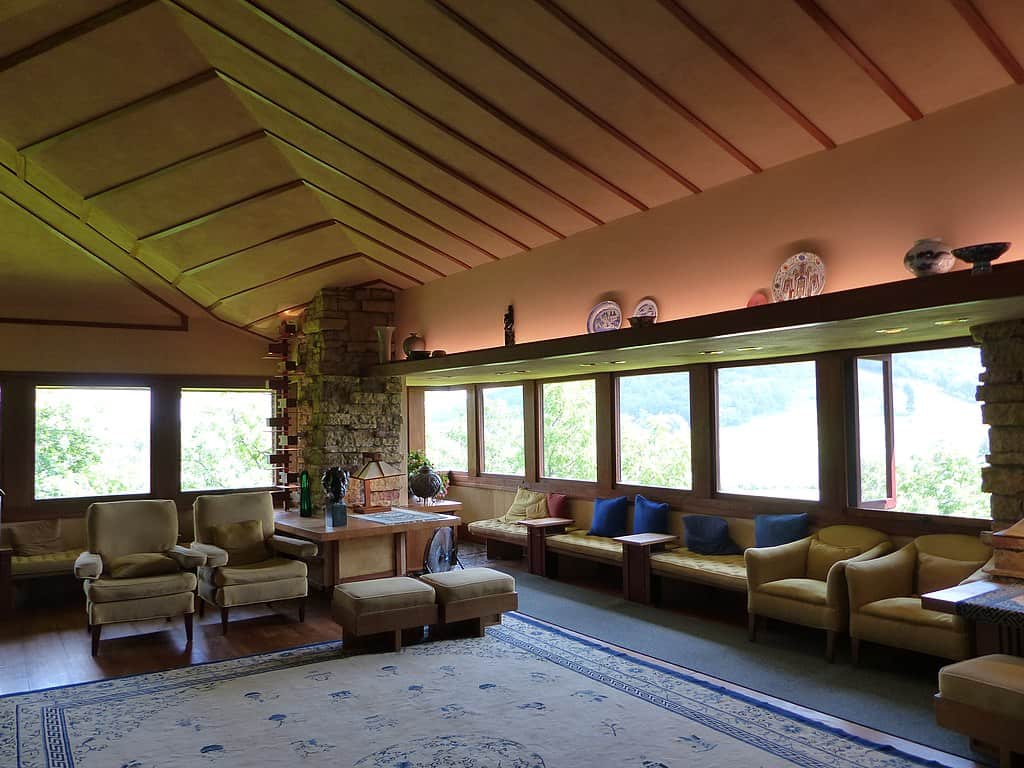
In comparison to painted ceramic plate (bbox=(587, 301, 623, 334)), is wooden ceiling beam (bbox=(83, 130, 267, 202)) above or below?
above

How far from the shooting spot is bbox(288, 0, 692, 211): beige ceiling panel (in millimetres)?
4031

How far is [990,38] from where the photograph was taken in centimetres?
344

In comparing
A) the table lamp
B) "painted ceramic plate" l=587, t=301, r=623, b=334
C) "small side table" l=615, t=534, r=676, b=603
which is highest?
"painted ceramic plate" l=587, t=301, r=623, b=334

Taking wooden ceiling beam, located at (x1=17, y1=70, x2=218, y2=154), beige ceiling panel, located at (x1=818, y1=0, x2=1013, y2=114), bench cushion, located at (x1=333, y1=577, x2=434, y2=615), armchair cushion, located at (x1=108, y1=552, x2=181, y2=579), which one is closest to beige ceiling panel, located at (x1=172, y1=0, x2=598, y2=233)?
wooden ceiling beam, located at (x1=17, y1=70, x2=218, y2=154)

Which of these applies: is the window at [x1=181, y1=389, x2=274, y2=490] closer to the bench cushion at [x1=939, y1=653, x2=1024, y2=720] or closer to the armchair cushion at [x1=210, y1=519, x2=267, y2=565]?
the armchair cushion at [x1=210, y1=519, x2=267, y2=565]

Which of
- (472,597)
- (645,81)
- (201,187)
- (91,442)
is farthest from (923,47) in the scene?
(91,442)

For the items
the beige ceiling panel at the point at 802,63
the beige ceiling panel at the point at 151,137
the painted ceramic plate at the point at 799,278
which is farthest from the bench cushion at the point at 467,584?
the beige ceiling panel at the point at 802,63

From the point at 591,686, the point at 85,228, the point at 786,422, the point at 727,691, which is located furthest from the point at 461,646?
the point at 85,228

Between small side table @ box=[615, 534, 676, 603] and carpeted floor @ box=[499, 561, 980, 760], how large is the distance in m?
0.10

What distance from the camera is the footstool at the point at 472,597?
17.4 ft

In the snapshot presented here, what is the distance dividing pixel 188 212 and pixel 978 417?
593cm

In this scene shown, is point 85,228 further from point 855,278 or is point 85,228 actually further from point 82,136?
point 855,278

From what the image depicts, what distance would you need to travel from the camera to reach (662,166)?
4.98 metres

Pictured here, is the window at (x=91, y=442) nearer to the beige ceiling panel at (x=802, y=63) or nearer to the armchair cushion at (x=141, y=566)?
the armchair cushion at (x=141, y=566)
